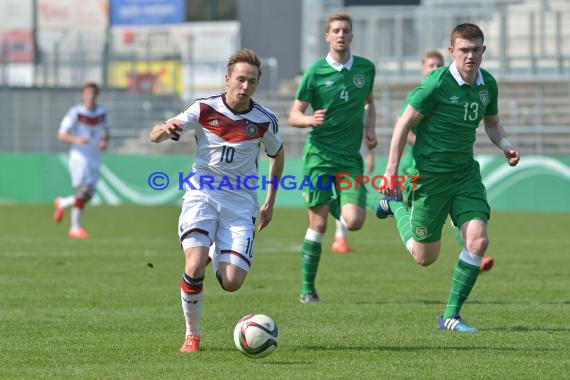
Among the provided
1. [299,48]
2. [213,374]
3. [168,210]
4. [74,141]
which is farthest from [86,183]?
[299,48]

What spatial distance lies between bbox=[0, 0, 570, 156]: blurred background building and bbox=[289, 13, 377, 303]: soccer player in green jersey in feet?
57.5

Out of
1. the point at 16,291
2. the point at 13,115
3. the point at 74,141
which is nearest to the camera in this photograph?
the point at 16,291

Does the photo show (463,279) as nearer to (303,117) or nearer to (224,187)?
(224,187)

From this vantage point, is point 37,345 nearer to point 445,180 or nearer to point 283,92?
point 445,180

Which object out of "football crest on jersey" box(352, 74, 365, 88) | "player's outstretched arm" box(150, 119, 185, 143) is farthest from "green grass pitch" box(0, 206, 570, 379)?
"football crest on jersey" box(352, 74, 365, 88)

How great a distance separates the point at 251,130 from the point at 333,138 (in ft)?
9.84

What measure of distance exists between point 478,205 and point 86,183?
12.0 meters

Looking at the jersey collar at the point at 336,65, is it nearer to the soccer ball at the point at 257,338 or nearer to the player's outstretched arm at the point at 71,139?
the soccer ball at the point at 257,338

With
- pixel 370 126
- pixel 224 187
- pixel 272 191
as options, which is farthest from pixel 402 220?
pixel 224 187

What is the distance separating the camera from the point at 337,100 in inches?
468

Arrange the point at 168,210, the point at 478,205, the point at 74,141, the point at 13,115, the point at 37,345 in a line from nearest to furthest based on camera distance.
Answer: the point at 37,345, the point at 478,205, the point at 74,141, the point at 168,210, the point at 13,115

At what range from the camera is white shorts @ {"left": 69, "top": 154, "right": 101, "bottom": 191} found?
2070 centimetres

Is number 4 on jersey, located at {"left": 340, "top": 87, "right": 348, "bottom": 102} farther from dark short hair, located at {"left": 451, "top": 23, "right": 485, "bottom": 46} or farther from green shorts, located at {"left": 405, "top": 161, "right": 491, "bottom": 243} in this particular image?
dark short hair, located at {"left": 451, "top": 23, "right": 485, "bottom": 46}

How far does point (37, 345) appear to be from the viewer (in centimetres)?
896
